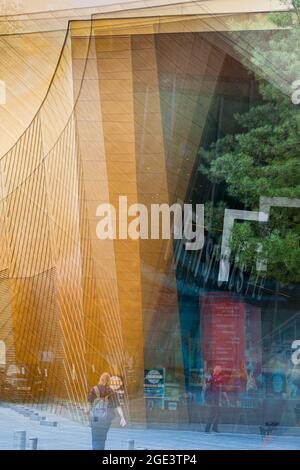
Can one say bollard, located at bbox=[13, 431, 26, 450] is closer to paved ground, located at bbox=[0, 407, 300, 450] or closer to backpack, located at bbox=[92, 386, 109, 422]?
paved ground, located at bbox=[0, 407, 300, 450]

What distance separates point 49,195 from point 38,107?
3.65 ft

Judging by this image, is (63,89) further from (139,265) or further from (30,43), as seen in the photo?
(139,265)

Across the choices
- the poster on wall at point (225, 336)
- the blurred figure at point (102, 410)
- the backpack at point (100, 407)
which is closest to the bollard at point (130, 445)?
the blurred figure at point (102, 410)

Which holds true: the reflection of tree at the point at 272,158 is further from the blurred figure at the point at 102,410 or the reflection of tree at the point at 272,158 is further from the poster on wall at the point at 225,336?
the blurred figure at the point at 102,410

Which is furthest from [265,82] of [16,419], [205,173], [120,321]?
[16,419]

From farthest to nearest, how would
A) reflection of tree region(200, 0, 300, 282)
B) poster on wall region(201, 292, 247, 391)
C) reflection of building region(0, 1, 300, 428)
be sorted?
poster on wall region(201, 292, 247, 391) < reflection of building region(0, 1, 300, 428) < reflection of tree region(200, 0, 300, 282)

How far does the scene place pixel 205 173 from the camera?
1033 centimetres

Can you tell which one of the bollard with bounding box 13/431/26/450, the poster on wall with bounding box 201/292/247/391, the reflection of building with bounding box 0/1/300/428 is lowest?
the bollard with bounding box 13/431/26/450

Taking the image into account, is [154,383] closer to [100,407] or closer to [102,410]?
[100,407]

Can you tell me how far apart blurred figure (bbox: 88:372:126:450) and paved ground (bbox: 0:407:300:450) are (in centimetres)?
23

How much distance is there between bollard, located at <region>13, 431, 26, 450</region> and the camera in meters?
8.51

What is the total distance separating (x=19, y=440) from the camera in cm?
876

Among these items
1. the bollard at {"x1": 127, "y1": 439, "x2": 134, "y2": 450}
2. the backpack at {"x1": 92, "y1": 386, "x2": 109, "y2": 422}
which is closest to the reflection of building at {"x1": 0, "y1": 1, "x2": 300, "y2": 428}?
the bollard at {"x1": 127, "y1": 439, "x2": 134, "y2": 450}

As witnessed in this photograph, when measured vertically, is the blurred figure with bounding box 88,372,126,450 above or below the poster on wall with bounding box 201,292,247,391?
below
